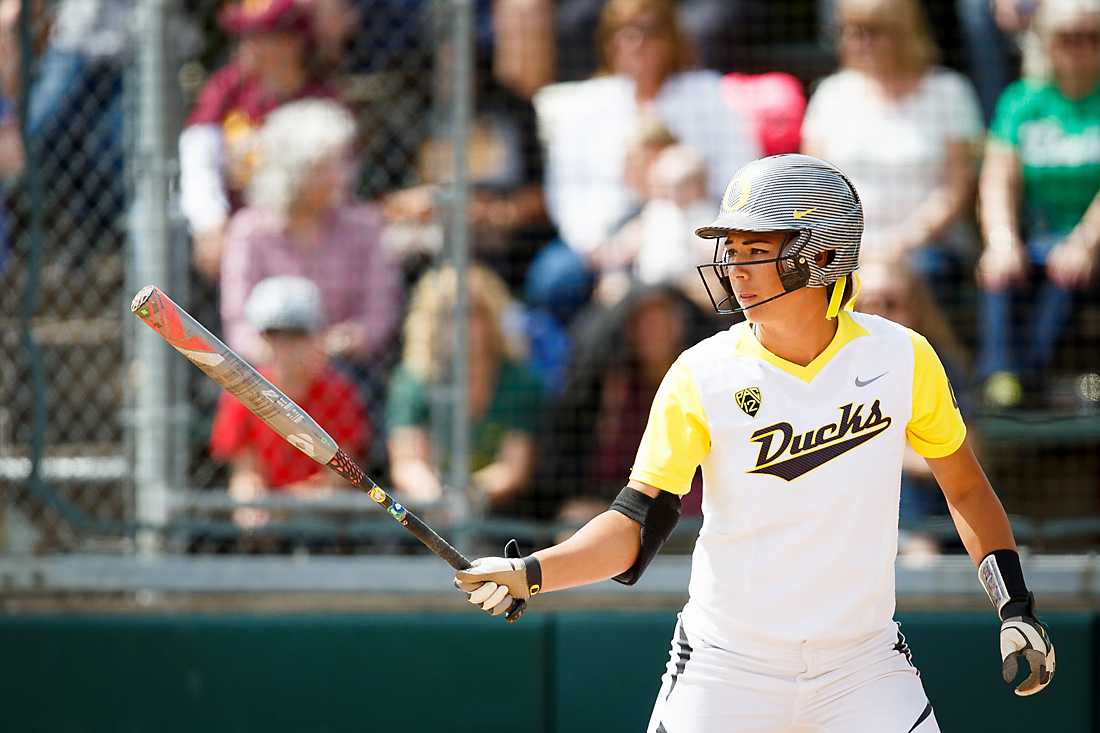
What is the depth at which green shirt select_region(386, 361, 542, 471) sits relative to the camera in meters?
5.41

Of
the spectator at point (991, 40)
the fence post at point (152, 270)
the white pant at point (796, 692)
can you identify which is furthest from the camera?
the spectator at point (991, 40)

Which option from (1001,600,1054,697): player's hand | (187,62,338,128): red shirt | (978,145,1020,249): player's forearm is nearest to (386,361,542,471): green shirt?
(187,62,338,128): red shirt

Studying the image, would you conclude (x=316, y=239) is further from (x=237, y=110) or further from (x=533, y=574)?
(x=533, y=574)

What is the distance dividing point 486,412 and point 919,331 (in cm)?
159

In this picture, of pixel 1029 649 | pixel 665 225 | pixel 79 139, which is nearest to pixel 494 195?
pixel 665 225

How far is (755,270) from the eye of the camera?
138 inches

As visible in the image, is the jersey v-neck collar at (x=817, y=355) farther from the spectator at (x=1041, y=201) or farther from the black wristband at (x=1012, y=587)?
the spectator at (x=1041, y=201)

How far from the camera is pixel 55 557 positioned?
17.6 ft

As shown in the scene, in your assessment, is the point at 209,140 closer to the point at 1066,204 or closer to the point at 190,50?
the point at 190,50

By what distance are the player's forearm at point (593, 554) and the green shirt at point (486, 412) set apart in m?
1.90

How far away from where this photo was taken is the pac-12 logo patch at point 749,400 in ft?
11.5

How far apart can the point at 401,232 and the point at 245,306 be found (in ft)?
2.14

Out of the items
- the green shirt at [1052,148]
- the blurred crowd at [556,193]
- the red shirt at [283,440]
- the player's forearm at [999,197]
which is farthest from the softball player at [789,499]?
the green shirt at [1052,148]

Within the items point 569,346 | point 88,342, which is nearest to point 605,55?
point 569,346
